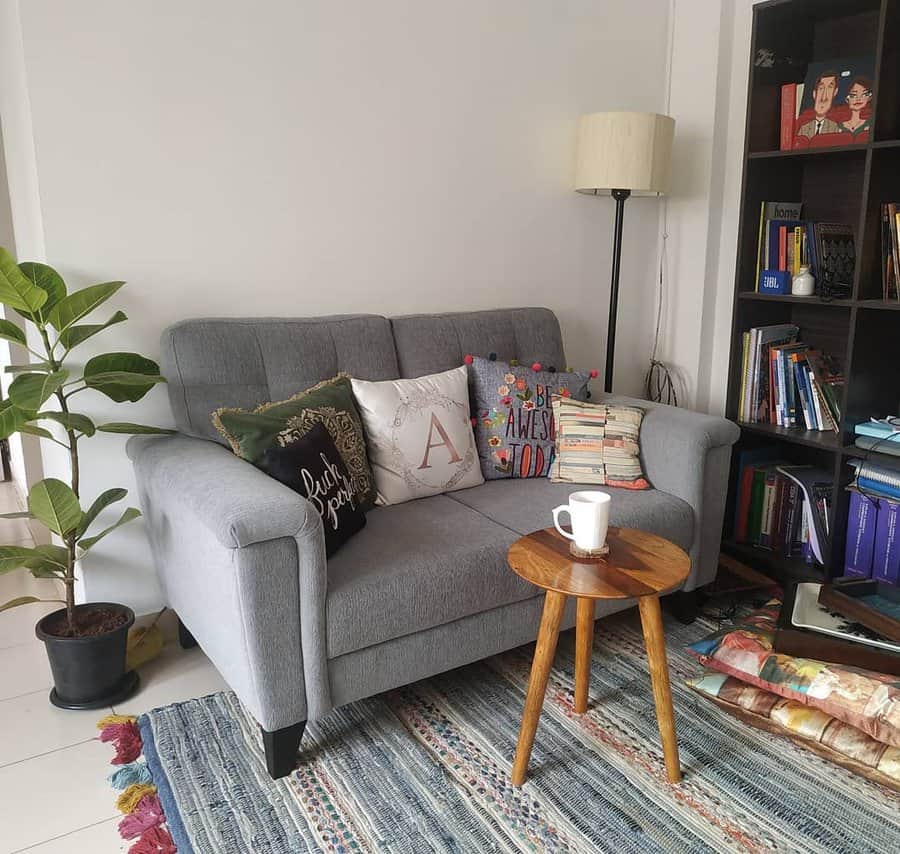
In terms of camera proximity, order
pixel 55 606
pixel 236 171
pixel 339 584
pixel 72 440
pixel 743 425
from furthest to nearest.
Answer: pixel 743 425
pixel 55 606
pixel 236 171
pixel 72 440
pixel 339 584

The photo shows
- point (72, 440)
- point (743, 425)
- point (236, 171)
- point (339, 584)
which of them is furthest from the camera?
point (743, 425)

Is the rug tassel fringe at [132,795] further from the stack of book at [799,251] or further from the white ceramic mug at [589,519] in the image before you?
the stack of book at [799,251]

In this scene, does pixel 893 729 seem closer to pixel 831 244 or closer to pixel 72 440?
pixel 831 244

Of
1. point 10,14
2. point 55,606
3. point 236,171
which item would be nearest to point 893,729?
point 236,171

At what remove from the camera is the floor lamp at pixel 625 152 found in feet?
8.70

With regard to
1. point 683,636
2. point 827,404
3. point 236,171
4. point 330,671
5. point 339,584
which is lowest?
point 683,636

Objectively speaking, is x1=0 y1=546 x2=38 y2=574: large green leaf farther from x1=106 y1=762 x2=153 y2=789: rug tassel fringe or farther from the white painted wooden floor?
x1=106 y1=762 x2=153 y2=789: rug tassel fringe

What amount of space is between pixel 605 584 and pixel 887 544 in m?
1.35

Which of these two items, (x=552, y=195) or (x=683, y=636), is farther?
(x=552, y=195)

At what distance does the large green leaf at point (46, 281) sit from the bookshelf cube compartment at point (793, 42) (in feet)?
7.07

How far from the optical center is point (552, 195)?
296 centimetres

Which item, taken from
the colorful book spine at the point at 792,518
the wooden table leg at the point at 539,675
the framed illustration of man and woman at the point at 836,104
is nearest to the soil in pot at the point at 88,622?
the wooden table leg at the point at 539,675

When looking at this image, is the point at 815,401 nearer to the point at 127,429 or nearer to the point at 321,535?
the point at 321,535

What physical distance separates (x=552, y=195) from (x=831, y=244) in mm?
963
